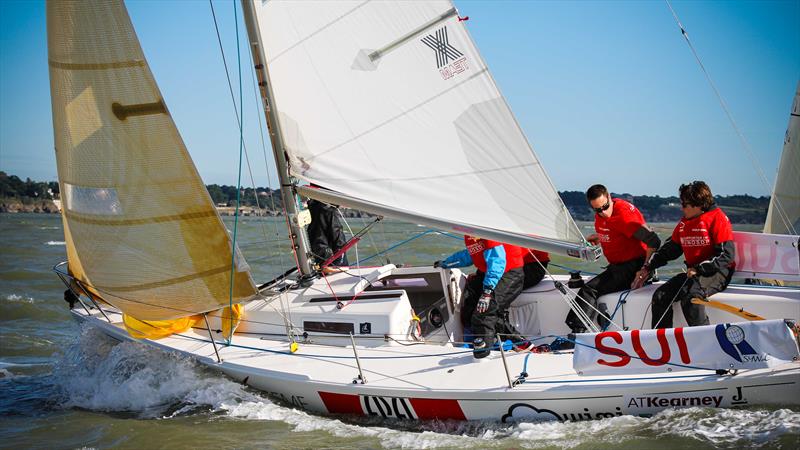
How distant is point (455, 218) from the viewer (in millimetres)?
5609

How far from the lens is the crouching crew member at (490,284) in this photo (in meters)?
6.09

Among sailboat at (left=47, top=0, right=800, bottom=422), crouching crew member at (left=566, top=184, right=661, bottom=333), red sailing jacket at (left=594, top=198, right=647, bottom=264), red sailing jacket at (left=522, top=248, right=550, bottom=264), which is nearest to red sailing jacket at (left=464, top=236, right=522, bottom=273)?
red sailing jacket at (left=522, top=248, right=550, bottom=264)

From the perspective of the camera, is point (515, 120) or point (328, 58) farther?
point (328, 58)

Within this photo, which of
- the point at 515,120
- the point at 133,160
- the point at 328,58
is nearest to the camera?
the point at 515,120

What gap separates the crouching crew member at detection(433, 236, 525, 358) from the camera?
20.0ft

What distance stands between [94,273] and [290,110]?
8.13ft

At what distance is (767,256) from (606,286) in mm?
1427

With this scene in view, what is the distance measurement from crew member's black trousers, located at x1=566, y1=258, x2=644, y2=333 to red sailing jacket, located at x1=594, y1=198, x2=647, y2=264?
0.07 metres

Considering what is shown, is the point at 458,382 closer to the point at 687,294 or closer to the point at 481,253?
the point at 481,253

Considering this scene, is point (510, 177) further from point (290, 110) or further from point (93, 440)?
point (93, 440)

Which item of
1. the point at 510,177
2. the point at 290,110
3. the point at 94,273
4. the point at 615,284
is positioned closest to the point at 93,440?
the point at 94,273

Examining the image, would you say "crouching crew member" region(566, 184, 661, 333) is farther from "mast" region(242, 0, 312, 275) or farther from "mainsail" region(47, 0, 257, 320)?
"mainsail" region(47, 0, 257, 320)

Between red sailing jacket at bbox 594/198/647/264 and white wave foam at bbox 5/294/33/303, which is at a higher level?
white wave foam at bbox 5/294/33/303

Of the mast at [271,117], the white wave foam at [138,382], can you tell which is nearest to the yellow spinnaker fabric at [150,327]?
the white wave foam at [138,382]
